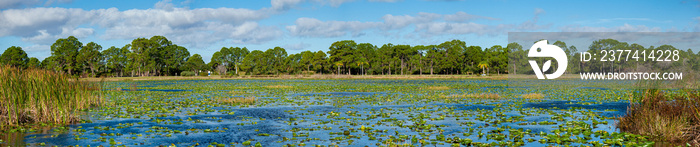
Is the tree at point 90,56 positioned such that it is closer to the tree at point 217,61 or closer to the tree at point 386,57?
the tree at point 217,61

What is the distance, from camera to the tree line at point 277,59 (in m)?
98.1

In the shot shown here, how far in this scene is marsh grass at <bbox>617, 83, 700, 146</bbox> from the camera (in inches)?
464

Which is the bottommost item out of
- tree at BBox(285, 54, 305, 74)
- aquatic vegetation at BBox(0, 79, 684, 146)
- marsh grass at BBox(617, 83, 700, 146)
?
aquatic vegetation at BBox(0, 79, 684, 146)

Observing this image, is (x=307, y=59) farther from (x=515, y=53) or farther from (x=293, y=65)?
(x=515, y=53)

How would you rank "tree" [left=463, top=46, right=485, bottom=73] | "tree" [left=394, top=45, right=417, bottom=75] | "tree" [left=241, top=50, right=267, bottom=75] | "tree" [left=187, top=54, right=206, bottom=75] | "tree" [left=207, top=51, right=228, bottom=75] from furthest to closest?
1. "tree" [left=207, top=51, right=228, bottom=75]
2. "tree" [left=241, top=50, right=267, bottom=75]
3. "tree" [left=187, top=54, right=206, bottom=75]
4. "tree" [left=394, top=45, right=417, bottom=75]
5. "tree" [left=463, top=46, right=485, bottom=73]

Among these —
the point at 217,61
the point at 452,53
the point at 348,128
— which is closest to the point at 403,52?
the point at 452,53

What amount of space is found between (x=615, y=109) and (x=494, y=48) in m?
100

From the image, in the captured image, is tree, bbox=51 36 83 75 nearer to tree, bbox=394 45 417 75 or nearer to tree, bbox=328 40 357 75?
tree, bbox=328 40 357 75

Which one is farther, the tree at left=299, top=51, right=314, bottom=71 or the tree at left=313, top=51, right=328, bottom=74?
the tree at left=299, top=51, right=314, bottom=71

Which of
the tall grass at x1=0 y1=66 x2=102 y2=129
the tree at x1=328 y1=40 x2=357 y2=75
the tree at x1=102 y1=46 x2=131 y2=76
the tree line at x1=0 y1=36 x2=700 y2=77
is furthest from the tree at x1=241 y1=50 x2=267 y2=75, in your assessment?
the tall grass at x1=0 y1=66 x2=102 y2=129

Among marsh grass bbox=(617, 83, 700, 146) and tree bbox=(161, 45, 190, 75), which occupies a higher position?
tree bbox=(161, 45, 190, 75)

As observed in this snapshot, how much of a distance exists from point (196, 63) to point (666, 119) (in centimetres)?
11246

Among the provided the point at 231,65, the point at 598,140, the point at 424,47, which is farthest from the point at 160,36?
the point at 598,140

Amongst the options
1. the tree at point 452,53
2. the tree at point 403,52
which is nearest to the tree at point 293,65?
the tree at point 403,52
